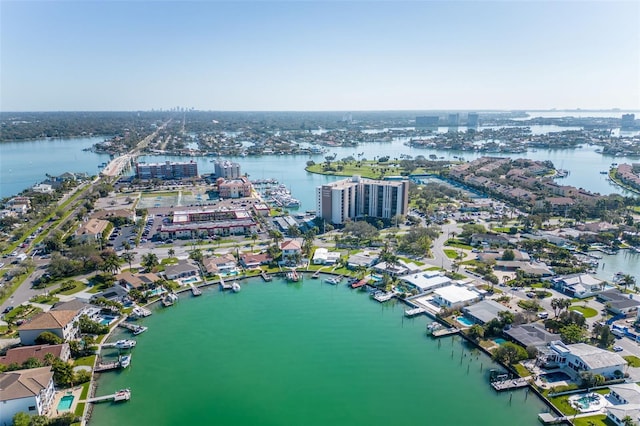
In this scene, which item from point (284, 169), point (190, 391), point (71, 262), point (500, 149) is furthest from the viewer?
point (500, 149)

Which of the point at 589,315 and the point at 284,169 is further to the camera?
the point at 284,169

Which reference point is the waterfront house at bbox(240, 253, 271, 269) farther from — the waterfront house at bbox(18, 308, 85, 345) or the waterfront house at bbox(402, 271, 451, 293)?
the waterfront house at bbox(18, 308, 85, 345)

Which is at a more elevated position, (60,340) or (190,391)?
(60,340)

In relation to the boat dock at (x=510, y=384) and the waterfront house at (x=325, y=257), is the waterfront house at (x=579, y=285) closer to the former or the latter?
the boat dock at (x=510, y=384)

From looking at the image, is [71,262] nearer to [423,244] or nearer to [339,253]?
[339,253]

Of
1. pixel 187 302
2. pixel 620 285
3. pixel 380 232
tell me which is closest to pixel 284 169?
pixel 380 232

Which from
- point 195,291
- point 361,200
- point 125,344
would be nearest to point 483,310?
point 195,291
